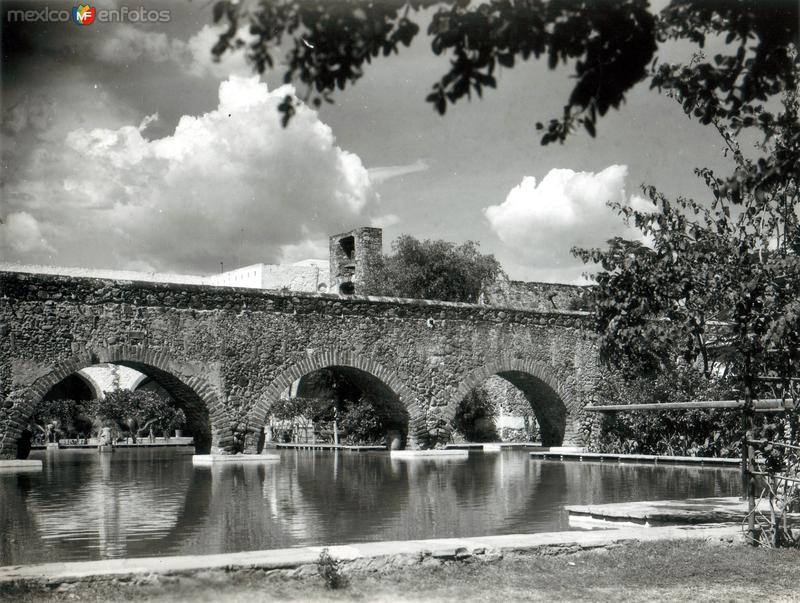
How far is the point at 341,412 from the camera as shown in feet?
85.8

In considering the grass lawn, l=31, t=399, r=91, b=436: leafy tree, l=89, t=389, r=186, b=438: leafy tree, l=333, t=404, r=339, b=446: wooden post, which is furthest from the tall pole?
l=31, t=399, r=91, b=436: leafy tree

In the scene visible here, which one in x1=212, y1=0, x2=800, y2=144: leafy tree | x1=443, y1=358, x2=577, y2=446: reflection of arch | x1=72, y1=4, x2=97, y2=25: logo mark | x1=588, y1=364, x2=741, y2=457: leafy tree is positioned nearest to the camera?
x1=212, y1=0, x2=800, y2=144: leafy tree

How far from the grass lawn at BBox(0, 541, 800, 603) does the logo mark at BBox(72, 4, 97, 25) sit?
366 centimetres

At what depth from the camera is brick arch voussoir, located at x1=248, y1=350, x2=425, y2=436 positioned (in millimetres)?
16297

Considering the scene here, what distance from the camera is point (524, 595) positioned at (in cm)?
473

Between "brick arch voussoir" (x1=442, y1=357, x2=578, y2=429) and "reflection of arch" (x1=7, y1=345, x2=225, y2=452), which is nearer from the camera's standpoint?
"reflection of arch" (x1=7, y1=345, x2=225, y2=452)

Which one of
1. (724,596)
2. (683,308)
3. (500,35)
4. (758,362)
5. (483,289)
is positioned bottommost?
(724,596)

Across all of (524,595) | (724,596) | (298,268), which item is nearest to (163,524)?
(524,595)

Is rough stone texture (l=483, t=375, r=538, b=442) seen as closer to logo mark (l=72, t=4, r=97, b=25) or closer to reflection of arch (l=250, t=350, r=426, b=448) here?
reflection of arch (l=250, t=350, r=426, b=448)

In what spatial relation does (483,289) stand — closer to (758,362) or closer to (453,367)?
(453,367)

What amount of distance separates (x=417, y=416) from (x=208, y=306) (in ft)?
16.0

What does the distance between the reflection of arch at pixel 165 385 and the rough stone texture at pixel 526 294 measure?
14251 millimetres

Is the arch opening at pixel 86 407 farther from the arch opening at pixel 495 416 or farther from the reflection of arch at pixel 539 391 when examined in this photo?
the arch opening at pixel 495 416

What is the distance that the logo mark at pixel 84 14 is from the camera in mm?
5945
